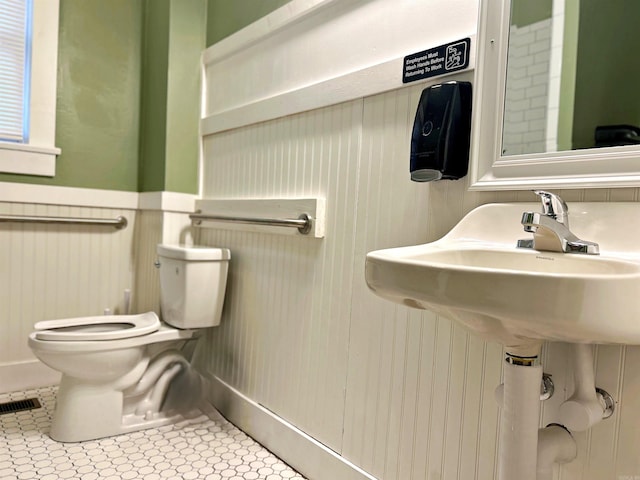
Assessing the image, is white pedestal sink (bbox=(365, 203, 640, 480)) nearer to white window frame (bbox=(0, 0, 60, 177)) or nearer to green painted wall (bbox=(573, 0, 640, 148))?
green painted wall (bbox=(573, 0, 640, 148))

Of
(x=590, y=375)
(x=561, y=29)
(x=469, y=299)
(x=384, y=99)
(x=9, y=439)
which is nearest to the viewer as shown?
(x=469, y=299)

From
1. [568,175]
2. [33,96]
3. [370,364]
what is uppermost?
[33,96]

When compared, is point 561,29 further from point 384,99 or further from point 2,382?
point 2,382

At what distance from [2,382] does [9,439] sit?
22.3 inches

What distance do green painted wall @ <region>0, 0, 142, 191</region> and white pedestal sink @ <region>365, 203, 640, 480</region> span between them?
6.66ft

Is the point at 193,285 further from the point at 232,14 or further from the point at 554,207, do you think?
the point at 554,207

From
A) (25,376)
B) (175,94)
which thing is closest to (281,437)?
(25,376)

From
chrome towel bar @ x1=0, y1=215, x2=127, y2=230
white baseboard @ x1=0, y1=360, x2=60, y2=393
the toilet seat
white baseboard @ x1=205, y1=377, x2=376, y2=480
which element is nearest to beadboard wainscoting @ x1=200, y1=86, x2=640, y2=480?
white baseboard @ x1=205, y1=377, x2=376, y2=480

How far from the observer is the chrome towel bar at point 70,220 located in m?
2.33

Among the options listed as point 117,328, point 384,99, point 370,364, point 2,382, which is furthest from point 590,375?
point 2,382

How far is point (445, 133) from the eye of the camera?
1.24 metres

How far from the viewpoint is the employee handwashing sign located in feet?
4.17

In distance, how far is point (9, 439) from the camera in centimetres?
188

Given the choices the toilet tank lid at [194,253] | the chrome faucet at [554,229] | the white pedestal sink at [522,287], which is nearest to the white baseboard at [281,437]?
the toilet tank lid at [194,253]
